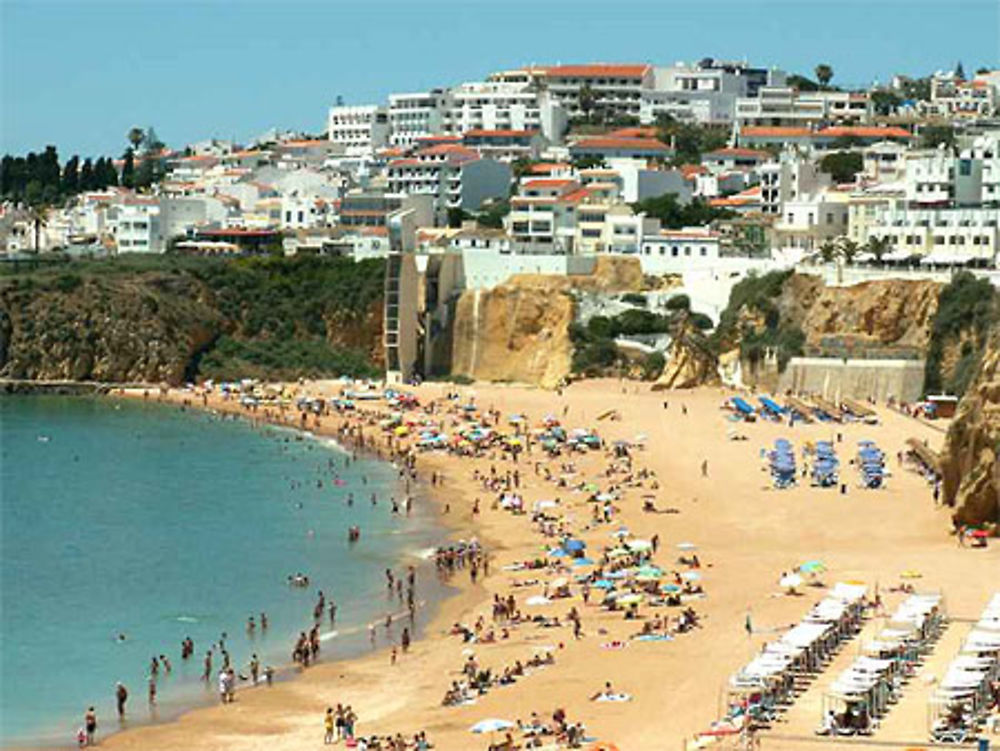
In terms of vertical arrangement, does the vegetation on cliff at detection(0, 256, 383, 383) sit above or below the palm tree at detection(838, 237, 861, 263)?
below

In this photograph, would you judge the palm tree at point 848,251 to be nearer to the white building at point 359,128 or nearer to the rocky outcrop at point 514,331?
the rocky outcrop at point 514,331

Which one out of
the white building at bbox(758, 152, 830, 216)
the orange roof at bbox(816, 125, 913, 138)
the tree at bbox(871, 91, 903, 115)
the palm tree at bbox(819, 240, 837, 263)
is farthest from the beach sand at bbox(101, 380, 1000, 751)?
the tree at bbox(871, 91, 903, 115)

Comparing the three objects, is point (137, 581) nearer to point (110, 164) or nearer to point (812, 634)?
point (812, 634)

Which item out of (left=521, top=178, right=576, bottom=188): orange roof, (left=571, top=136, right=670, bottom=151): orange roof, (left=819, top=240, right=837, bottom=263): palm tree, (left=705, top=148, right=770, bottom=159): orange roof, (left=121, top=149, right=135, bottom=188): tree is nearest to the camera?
(left=819, top=240, right=837, bottom=263): palm tree

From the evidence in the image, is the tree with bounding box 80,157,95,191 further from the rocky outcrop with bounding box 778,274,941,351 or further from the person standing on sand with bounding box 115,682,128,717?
the person standing on sand with bounding box 115,682,128,717

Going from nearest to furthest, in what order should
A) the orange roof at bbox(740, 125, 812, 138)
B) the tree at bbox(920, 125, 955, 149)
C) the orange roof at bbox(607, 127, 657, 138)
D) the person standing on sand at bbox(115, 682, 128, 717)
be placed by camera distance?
the person standing on sand at bbox(115, 682, 128, 717) → the tree at bbox(920, 125, 955, 149) → the orange roof at bbox(607, 127, 657, 138) → the orange roof at bbox(740, 125, 812, 138)

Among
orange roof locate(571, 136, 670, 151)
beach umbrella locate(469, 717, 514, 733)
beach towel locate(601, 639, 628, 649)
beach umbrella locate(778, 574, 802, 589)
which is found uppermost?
orange roof locate(571, 136, 670, 151)

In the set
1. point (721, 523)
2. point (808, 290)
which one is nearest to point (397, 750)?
point (721, 523)
